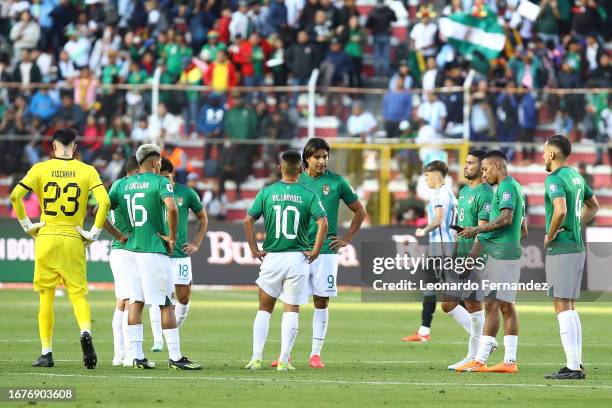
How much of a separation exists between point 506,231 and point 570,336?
4.67 ft

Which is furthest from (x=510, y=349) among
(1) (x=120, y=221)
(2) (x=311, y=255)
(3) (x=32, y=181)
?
(3) (x=32, y=181)

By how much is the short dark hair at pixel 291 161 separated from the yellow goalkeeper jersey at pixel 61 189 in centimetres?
189

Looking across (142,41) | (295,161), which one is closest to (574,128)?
(142,41)

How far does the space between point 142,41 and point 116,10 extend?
173 cm

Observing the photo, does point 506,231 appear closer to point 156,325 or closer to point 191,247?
point 191,247

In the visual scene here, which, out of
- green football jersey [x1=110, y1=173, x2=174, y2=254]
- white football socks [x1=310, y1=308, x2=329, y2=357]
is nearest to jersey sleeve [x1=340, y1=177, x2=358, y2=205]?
white football socks [x1=310, y1=308, x2=329, y2=357]

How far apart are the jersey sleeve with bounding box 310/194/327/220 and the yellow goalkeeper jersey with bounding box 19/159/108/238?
2.16 meters

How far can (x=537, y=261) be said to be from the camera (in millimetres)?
27625

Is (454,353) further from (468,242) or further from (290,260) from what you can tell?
(290,260)

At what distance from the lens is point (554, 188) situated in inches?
535

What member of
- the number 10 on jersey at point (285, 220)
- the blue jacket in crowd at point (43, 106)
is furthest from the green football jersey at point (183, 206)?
the blue jacket in crowd at point (43, 106)

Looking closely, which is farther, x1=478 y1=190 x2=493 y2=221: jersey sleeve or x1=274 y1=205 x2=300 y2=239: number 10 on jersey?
x1=478 y1=190 x2=493 y2=221: jersey sleeve

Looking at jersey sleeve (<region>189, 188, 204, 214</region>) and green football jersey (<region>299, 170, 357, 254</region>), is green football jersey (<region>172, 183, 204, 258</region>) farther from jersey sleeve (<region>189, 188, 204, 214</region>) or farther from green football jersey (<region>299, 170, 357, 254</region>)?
green football jersey (<region>299, 170, 357, 254</region>)

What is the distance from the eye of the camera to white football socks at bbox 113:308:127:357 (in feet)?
50.0
